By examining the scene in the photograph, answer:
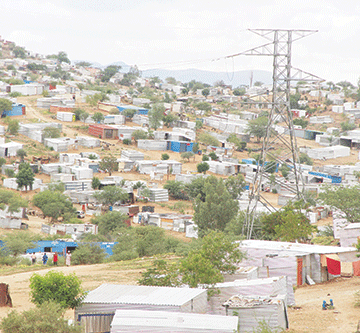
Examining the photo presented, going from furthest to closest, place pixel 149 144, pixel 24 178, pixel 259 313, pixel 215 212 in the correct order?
1. pixel 149 144
2. pixel 24 178
3. pixel 215 212
4. pixel 259 313

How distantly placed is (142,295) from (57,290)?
1.60m

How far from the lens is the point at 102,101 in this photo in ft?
220

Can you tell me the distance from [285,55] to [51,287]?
10.4 metres

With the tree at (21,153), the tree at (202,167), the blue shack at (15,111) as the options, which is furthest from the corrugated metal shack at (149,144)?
the blue shack at (15,111)

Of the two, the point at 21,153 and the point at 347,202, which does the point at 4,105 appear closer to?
the point at 21,153

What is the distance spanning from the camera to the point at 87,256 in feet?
60.0

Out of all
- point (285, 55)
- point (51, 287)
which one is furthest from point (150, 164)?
point (51, 287)

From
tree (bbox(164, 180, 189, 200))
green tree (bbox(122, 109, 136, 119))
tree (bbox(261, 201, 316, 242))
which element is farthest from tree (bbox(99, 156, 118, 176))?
tree (bbox(261, 201, 316, 242))

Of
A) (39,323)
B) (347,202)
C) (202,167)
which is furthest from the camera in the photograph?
(202,167)

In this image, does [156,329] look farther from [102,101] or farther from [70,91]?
[70,91]

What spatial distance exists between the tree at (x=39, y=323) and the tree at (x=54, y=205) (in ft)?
69.5

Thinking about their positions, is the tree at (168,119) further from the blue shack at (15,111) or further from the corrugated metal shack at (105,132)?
the blue shack at (15,111)

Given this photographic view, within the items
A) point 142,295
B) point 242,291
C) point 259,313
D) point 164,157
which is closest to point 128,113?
point 164,157

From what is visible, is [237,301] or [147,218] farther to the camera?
[147,218]
